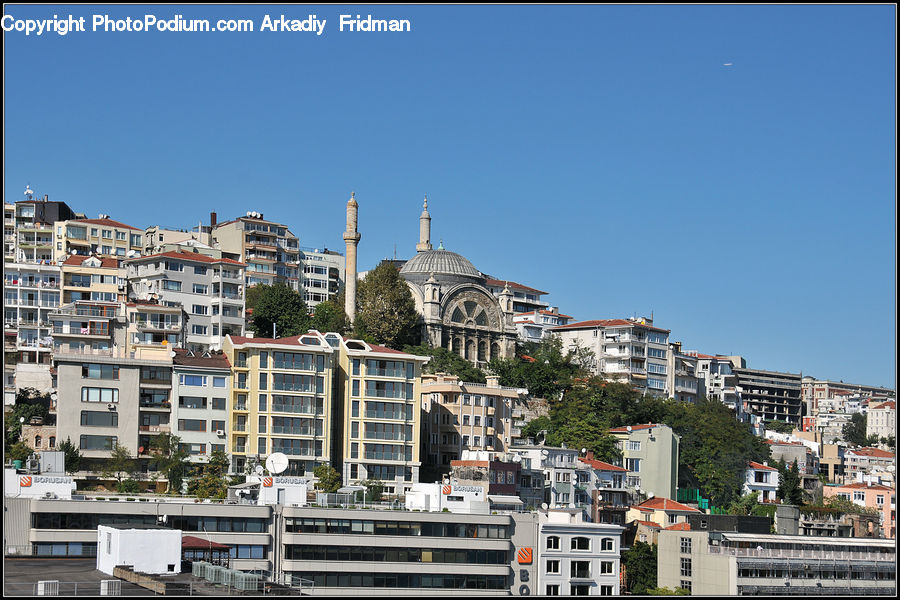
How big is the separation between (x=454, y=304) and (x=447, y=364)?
1411 centimetres

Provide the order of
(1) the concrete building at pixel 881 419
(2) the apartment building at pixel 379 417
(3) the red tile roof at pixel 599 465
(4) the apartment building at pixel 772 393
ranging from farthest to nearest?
(1) the concrete building at pixel 881 419
(4) the apartment building at pixel 772 393
(3) the red tile roof at pixel 599 465
(2) the apartment building at pixel 379 417

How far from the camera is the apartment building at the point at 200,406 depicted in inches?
3098

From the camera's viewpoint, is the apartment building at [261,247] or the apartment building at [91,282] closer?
the apartment building at [91,282]

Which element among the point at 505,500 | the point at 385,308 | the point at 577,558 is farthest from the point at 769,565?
the point at 385,308

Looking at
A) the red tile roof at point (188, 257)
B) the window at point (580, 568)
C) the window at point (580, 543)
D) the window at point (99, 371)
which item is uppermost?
the red tile roof at point (188, 257)

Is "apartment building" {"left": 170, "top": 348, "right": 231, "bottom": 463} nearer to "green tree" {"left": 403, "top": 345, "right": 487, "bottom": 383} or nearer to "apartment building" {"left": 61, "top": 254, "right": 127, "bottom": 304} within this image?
"apartment building" {"left": 61, "top": 254, "right": 127, "bottom": 304}

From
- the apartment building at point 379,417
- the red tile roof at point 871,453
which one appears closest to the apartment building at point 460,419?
the apartment building at point 379,417

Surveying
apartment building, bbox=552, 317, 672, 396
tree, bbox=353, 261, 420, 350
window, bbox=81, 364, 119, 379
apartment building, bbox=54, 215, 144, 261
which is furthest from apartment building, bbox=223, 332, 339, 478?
apartment building, bbox=552, 317, 672, 396

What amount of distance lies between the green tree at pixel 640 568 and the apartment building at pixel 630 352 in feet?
156

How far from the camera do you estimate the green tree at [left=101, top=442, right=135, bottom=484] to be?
74125mm

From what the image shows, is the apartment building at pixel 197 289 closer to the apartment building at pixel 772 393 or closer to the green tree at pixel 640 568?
the green tree at pixel 640 568

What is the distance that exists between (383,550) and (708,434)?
49447 mm

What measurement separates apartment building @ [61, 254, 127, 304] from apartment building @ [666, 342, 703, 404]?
175 feet

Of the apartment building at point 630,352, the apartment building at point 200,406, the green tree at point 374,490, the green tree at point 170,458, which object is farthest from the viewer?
the apartment building at point 630,352
